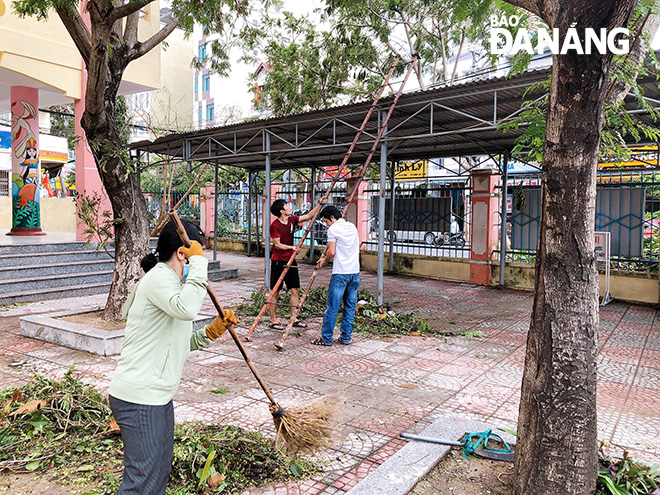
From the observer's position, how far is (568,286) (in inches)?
95.9

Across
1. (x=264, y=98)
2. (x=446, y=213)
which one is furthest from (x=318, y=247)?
(x=264, y=98)

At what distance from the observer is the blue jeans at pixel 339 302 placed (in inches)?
238

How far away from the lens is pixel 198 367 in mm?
5230

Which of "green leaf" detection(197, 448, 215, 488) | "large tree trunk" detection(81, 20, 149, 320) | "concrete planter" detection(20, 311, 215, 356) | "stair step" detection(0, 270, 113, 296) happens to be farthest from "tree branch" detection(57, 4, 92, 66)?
"green leaf" detection(197, 448, 215, 488)

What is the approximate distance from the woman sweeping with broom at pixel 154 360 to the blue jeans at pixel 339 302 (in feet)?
12.0

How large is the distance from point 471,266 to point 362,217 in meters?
3.71

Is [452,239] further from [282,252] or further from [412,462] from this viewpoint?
[412,462]

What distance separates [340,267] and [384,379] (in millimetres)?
1586

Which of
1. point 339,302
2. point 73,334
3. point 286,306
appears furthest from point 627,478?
point 73,334

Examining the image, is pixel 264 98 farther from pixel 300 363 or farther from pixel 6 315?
pixel 300 363

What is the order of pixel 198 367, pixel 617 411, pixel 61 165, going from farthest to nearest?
pixel 61 165 → pixel 198 367 → pixel 617 411

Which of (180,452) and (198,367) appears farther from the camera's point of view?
(198,367)

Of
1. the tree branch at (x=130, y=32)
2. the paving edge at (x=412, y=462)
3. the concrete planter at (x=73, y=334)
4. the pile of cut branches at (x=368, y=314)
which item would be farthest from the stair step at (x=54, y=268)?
the paving edge at (x=412, y=462)

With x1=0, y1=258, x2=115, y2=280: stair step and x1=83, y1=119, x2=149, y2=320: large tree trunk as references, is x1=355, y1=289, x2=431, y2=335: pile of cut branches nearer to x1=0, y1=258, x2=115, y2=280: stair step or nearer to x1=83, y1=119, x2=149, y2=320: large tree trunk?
x1=83, y1=119, x2=149, y2=320: large tree trunk
